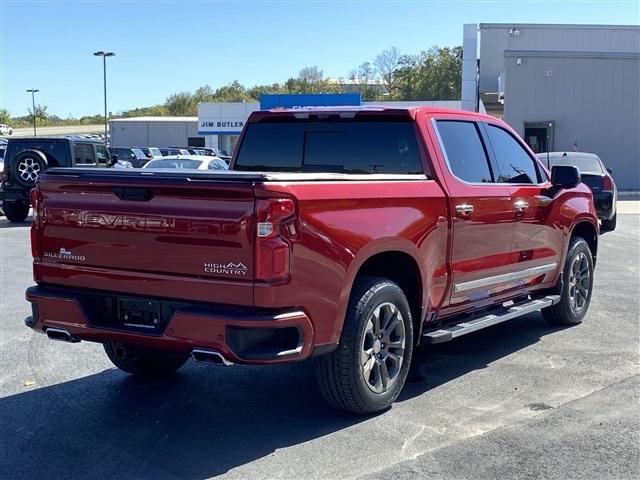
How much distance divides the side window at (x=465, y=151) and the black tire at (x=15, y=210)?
48.4 feet

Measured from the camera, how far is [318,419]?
504 centimetres

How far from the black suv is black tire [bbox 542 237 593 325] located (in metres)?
13.4

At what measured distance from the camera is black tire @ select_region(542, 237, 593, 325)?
297 inches

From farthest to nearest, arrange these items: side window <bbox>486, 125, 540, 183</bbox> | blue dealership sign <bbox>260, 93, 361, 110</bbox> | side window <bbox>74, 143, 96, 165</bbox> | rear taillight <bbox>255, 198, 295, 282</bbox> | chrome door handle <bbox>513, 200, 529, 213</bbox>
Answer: blue dealership sign <bbox>260, 93, 361, 110</bbox>
side window <bbox>74, 143, 96, 165</bbox>
side window <bbox>486, 125, 540, 183</bbox>
chrome door handle <bbox>513, 200, 529, 213</bbox>
rear taillight <bbox>255, 198, 295, 282</bbox>

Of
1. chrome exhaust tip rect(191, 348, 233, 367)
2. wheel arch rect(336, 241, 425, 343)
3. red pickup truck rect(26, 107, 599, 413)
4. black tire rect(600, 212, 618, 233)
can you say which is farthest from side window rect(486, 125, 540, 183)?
black tire rect(600, 212, 618, 233)

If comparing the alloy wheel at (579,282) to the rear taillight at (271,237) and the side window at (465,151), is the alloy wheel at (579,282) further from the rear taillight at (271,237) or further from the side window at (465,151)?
the rear taillight at (271,237)

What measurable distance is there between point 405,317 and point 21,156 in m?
14.8

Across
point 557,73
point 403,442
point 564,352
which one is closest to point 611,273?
point 564,352

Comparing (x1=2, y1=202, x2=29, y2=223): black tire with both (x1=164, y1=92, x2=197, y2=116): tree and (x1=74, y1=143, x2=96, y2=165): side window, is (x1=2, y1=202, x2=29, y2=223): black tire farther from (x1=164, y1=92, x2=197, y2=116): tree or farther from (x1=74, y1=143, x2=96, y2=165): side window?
(x1=164, y1=92, x2=197, y2=116): tree

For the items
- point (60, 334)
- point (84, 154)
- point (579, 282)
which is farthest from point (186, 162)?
point (60, 334)

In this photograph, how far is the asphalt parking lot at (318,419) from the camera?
427cm

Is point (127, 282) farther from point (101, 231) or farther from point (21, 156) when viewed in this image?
point (21, 156)

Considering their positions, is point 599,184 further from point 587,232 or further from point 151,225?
point 151,225

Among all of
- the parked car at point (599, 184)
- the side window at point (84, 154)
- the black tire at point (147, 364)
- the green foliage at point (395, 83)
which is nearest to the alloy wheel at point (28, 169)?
the side window at point (84, 154)
